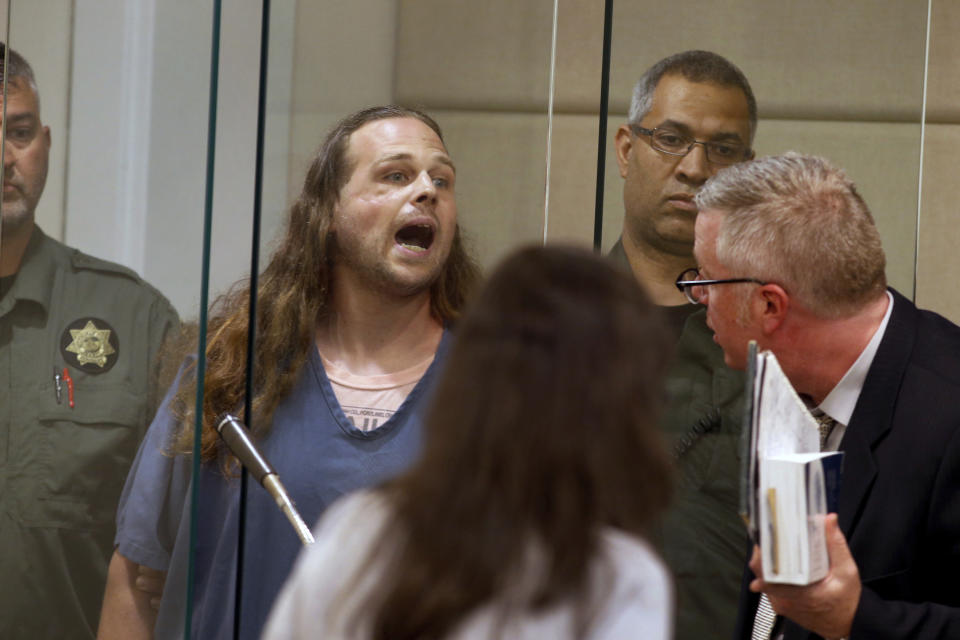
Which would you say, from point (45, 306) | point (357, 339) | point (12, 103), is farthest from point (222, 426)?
point (12, 103)

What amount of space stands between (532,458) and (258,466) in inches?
25.8

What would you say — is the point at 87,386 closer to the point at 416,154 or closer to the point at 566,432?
the point at 416,154

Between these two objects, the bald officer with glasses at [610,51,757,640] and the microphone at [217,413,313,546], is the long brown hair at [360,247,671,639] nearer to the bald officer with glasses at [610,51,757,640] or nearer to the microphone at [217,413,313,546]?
the microphone at [217,413,313,546]

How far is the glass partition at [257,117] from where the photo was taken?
1.38 metres

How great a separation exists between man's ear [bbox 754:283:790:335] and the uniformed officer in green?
2.34 feet

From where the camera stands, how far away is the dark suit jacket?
48.0 inches

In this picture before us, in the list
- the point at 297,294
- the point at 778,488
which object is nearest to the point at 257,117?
the point at 297,294

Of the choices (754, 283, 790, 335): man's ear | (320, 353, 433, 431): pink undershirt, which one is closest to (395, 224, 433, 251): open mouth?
(320, 353, 433, 431): pink undershirt

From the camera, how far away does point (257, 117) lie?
134 centimetres

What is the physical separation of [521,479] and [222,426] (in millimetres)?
707

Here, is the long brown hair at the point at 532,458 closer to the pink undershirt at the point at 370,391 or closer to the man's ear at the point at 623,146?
the pink undershirt at the point at 370,391

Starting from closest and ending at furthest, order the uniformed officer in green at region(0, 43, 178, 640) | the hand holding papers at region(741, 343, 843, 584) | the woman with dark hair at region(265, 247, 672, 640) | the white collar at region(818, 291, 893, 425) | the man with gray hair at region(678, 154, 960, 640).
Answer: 1. the woman with dark hair at region(265, 247, 672, 640)
2. the hand holding papers at region(741, 343, 843, 584)
3. the man with gray hair at region(678, 154, 960, 640)
4. the white collar at region(818, 291, 893, 425)
5. the uniformed officer in green at region(0, 43, 178, 640)

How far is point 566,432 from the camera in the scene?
0.67 m

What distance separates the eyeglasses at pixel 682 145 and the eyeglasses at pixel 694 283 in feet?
0.50
